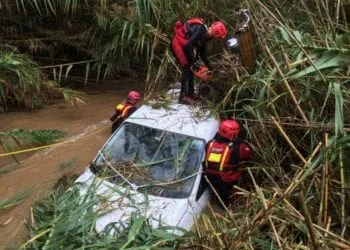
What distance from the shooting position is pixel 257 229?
12.6 ft

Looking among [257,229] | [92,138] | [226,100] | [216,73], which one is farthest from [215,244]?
[92,138]

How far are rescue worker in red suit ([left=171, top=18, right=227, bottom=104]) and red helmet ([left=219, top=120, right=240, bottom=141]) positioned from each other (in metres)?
1.00

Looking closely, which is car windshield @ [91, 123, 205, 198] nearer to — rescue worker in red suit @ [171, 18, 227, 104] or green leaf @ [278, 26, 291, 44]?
rescue worker in red suit @ [171, 18, 227, 104]

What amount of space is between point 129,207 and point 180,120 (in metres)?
1.31

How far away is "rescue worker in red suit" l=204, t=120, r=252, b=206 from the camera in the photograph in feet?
17.1

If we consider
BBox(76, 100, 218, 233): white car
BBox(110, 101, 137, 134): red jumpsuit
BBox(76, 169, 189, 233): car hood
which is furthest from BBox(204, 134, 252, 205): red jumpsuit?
BBox(110, 101, 137, 134): red jumpsuit

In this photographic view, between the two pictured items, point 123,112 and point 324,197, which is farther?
point 123,112

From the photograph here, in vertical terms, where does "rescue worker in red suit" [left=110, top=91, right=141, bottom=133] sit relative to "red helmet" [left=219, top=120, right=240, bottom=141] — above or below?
below

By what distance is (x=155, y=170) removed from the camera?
5.21 meters

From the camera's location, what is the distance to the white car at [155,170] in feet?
15.5

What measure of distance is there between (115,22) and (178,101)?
9.87 ft

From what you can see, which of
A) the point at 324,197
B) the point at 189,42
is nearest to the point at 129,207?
the point at 324,197

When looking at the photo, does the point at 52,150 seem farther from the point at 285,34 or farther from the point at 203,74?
the point at 285,34

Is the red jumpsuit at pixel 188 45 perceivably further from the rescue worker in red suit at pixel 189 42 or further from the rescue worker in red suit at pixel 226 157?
the rescue worker in red suit at pixel 226 157
